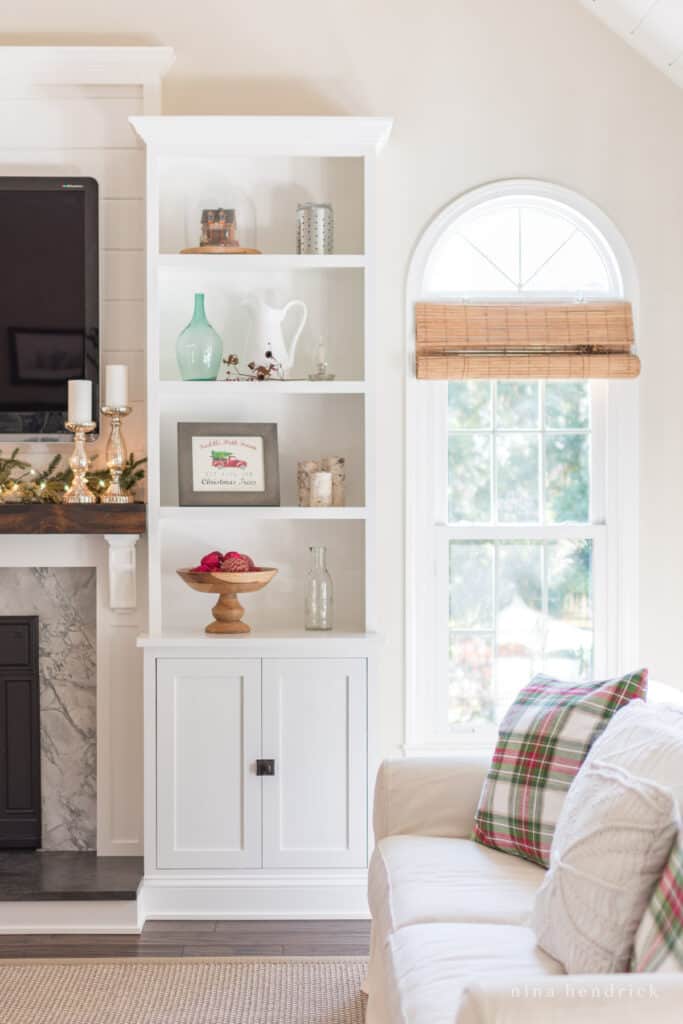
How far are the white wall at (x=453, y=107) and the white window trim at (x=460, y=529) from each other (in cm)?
4

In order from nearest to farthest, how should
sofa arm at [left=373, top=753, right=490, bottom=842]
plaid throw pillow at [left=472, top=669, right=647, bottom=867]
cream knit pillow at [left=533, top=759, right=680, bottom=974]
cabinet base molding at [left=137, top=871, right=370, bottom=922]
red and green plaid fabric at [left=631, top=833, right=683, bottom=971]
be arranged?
red and green plaid fabric at [left=631, top=833, right=683, bottom=971]
cream knit pillow at [left=533, top=759, right=680, bottom=974]
plaid throw pillow at [left=472, top=669, right=647, bottom=867]
sofa arm at [left=373, top=753, right=490, bottom=842]
cabinet base molding at [left=137, top=871, right=370, bottom=922]

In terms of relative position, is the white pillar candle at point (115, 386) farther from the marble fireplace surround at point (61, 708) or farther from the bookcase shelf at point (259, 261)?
the marble fireplace surround at point (61, 708)

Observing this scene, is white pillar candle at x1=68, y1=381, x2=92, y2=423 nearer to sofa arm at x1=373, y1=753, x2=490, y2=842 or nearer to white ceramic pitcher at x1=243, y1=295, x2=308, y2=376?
white ceramic pitcher at x1=243, y1=295, x2=308, y2=376

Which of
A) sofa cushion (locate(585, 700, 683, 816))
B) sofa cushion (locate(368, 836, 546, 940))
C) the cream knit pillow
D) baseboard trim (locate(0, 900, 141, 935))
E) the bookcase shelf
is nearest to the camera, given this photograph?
the cream knit pillow

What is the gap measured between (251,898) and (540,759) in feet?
4.24

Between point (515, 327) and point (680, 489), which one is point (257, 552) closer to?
point (515, 327)

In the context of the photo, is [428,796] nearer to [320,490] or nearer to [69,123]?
[320,490]

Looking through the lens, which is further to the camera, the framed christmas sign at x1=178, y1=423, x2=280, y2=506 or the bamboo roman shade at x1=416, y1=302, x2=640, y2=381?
the bamboo roman shade at x1=416, y1=302, x2=640, y2=381

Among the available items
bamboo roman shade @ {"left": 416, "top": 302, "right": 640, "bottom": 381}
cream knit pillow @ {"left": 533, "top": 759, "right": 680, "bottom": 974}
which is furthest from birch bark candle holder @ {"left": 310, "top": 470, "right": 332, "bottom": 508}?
cream knit pillow @ {"left": 533, "top": 759, "right": 680, "bottom": 974}

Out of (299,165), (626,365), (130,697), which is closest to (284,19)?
(299,165)

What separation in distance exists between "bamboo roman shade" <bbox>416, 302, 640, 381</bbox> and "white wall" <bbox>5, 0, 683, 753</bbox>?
10 cm

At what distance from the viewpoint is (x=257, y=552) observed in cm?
371

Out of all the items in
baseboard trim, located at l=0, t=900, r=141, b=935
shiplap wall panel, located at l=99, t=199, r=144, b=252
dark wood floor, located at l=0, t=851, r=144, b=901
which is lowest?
baseboard trim, located at l=0, t=900, r=141, b=935

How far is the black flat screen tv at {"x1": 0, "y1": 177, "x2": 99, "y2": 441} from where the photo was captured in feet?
11.7
